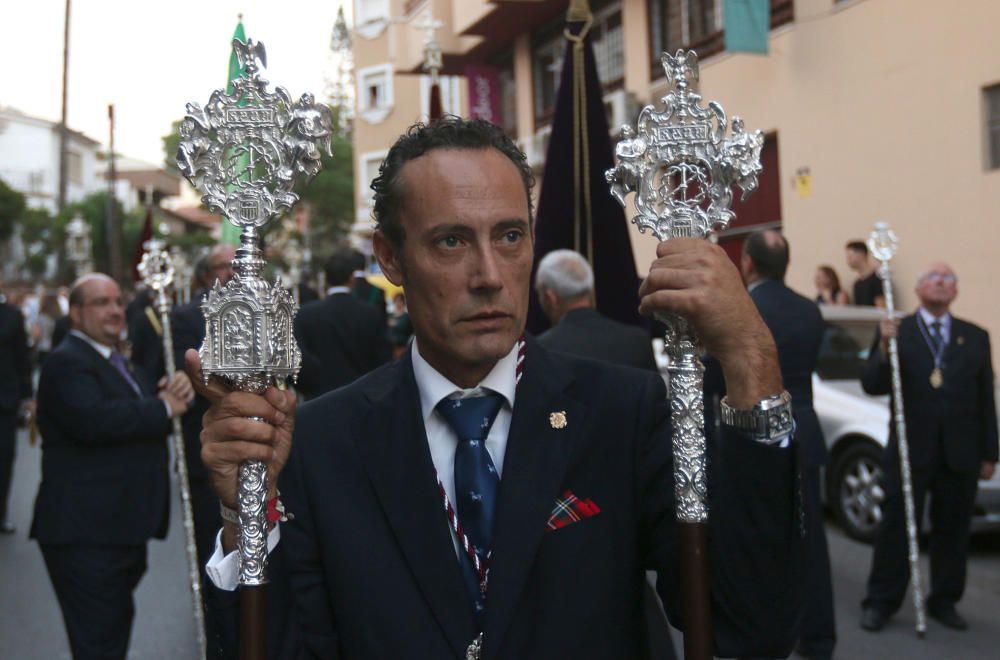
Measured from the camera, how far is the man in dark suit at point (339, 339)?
313 inches

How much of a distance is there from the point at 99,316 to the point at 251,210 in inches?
149

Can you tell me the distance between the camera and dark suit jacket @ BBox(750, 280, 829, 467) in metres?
6.07

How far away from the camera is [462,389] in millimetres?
2373

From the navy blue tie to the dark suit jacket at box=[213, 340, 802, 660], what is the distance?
0.05 meters

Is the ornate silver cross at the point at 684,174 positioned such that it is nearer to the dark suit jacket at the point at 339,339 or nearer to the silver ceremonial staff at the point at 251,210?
the silver ceremonial staff at the point at 251,210

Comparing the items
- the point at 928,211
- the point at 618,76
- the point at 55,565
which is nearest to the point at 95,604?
the point at 55,565

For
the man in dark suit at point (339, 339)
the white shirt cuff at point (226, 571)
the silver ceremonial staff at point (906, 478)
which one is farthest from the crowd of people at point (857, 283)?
the white shirt cuff at point (226, 571)

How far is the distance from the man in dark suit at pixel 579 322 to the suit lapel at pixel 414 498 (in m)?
3.44

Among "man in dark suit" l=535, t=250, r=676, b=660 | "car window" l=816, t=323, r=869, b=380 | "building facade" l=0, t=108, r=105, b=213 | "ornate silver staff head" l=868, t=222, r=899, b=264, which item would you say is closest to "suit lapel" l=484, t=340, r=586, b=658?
"man in dark suit" l=535, t=250, r=676, b=660

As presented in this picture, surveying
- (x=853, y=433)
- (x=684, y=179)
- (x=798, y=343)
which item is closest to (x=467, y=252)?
(x=684, y=179)

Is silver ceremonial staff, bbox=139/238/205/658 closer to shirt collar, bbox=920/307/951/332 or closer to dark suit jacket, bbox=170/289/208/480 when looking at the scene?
dark suit jacket, bbox=170/289/208/480

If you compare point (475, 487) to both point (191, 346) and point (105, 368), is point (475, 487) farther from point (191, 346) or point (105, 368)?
point (191, 346)

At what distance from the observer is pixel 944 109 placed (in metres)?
12.3

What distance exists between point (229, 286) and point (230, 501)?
0.40 m
